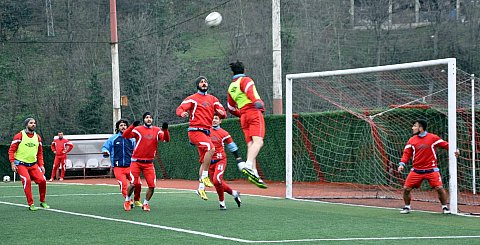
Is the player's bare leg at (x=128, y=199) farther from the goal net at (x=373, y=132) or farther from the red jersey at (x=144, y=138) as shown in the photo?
the goal net at (x=373, y=132)

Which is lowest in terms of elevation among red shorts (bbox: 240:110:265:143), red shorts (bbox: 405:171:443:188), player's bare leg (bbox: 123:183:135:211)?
player's bare leg (bbox: 123:183:135:211)

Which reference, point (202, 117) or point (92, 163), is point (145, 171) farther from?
point (92, 163)

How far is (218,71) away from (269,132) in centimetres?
2825

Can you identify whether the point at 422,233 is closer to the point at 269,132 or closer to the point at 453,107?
the point at 453,107

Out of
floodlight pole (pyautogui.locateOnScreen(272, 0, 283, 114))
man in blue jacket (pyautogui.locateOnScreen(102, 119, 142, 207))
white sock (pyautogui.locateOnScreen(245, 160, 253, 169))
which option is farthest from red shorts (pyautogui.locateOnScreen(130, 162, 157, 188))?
floodlight pole (pyautogui.locateOnScreen(272, 0, 283, 114))

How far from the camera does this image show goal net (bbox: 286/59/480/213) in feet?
66.0

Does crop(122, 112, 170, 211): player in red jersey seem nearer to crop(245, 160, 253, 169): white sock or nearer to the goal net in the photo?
crop(245, 160, 253, 169): white sock

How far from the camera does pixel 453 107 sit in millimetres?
16312

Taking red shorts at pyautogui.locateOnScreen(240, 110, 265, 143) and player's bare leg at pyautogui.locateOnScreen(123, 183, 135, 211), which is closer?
red shorts at pyautogui.locateOnScreen(240, 110, 265, 143)

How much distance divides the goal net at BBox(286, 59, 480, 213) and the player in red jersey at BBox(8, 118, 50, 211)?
19.8ft

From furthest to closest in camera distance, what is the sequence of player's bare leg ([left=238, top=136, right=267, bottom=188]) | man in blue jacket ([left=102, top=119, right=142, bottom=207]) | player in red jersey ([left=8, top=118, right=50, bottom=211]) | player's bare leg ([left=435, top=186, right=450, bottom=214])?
man in blue jacket ([left=102, top=119, right=142, bottom=207])
player in red jersey ([left=8, top=118, right=50, bottom=211])
player's bare leg ([left=435, top=186, right=450, bottom=214])
player's bare leg ([left=238, top=136, right=267, bottom=188])

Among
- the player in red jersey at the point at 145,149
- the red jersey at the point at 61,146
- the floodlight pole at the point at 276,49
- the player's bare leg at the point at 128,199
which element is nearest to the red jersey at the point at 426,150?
the player in red jersey at the point at 145,149

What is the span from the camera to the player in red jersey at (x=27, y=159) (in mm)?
18453

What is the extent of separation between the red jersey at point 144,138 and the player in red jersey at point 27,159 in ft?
8.07
